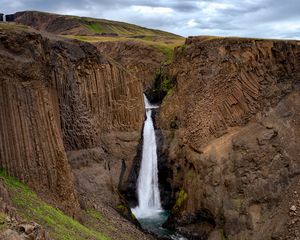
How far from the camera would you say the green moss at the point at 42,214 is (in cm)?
1769

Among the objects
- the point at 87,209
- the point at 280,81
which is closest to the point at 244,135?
the point at 280,81

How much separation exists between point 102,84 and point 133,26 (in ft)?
214

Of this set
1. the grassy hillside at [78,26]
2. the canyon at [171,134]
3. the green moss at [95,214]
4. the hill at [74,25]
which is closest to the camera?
the canyon at [171,134]

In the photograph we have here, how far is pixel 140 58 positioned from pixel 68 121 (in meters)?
25.1

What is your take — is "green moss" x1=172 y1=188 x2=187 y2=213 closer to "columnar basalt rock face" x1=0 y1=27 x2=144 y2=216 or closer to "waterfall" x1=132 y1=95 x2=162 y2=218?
"waterfall" x1=132 y1=95 x2=162 y2=218

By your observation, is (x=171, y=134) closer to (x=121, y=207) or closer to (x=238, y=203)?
(x=121, y=207)

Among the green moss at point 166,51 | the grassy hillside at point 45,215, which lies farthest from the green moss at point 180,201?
the green moss at point 166,51

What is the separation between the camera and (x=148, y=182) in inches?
1430

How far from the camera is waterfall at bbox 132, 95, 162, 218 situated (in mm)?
34906

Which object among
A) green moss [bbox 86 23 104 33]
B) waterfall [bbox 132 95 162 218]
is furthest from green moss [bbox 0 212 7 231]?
green moss [bbox 86 23 104 33]

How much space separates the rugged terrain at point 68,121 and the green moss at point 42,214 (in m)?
0.52

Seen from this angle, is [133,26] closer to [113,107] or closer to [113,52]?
[113,52]

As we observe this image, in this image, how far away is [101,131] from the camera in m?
34.2

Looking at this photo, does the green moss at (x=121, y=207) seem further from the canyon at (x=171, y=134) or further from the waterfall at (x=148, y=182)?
the waterfall at (x=148, y=182)
